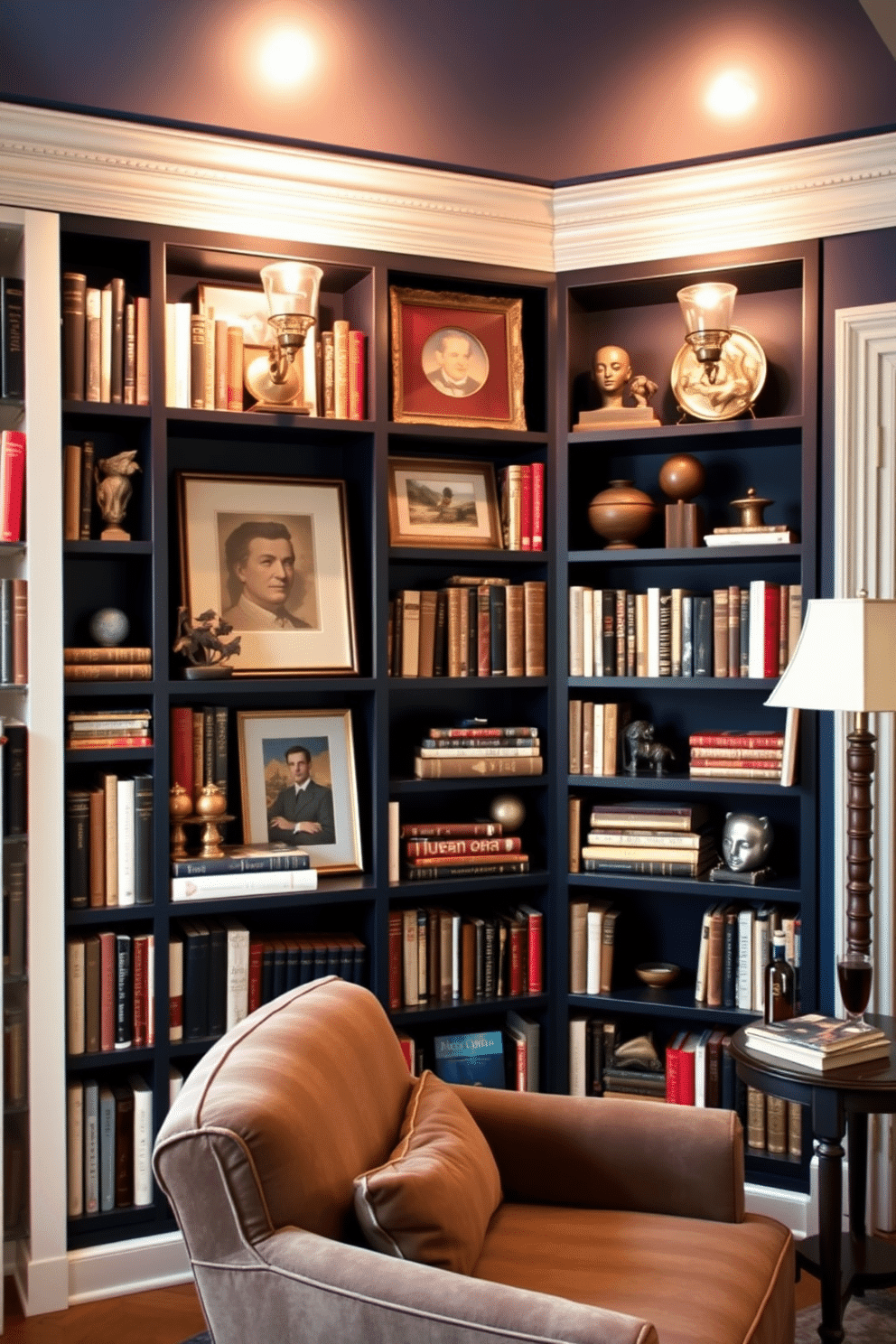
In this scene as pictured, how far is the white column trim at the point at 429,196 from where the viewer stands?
299 centimetres

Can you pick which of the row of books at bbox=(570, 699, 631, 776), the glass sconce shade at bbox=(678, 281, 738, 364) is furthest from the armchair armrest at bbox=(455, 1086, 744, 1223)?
the glass sconce shade at bbox=(678, 281, 738, 364)

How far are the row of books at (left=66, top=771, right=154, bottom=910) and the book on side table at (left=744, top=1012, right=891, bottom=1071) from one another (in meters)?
1.46

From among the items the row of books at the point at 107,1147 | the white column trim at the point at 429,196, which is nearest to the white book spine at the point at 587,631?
the white column trim at the point at 429,196

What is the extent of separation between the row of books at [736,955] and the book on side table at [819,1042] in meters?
0.54

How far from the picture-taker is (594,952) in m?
3.54

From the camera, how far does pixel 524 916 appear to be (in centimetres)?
358

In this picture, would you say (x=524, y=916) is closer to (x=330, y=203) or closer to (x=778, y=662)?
(x=778, y=662)

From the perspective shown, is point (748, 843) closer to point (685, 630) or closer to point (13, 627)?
point (685, 630)

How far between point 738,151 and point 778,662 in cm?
131

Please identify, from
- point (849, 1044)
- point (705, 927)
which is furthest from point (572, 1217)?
point (705, 927)

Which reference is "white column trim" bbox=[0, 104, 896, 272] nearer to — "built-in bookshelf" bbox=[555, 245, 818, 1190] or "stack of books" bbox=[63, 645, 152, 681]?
"built-in bookshelf" bbox=[555, 245, 818, 1190]

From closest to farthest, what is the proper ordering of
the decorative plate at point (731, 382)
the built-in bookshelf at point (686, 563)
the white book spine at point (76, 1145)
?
the white book spine at point (76, 1145) → the built-in bookshelf at point (686, 563) → the decorative plate at point (731, 382)

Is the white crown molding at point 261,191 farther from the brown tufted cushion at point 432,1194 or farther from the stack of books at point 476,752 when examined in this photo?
the brown tufted cushion at point 432,1194

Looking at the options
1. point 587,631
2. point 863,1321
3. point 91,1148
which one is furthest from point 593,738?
point 91,1148
